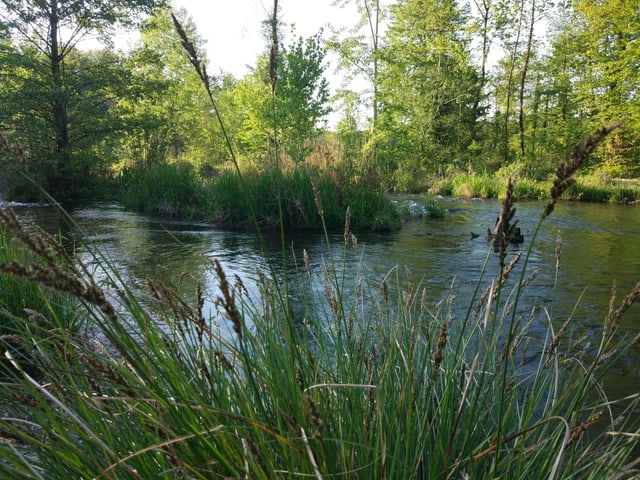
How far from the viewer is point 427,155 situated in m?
29.8

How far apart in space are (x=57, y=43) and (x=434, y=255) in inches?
773

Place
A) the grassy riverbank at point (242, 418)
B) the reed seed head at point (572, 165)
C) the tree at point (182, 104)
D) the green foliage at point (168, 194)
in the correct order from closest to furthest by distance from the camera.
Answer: the reed seed head at point (572, 165)
the grassy riverbank at point (242, 418)
the green foliage at point (168, 194)
the tree at point (182, 104)

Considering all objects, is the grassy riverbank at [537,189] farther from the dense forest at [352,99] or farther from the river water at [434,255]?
the river water at [434,255]

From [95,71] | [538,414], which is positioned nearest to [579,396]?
[538,414]

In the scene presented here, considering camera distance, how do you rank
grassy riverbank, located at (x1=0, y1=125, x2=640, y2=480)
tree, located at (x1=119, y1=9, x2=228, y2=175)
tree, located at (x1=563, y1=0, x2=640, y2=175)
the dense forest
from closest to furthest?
grassy riverbank, located at (x1=0, y1=125, x2=640, y2=480) → the dense forest → tree, located at (x1=563, y1=0, x2=640, y2=175) → tree, located at (x1=119, y1=9, x2=228, y2=175)

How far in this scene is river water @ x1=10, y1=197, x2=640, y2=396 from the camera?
4945mm

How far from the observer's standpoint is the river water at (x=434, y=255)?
195 inches

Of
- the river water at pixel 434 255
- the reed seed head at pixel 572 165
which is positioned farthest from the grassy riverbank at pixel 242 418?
the river water at pixel 434 255

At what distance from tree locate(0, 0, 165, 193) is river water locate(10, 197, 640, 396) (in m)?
6.18

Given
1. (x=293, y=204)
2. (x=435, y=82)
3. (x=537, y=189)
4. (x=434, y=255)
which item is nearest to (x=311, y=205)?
(x=293, y=204)

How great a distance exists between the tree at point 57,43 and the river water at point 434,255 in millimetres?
6185

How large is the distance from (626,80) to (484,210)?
61.6ft

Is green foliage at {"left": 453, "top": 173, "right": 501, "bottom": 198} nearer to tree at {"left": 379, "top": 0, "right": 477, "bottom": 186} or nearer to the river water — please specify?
tree at {"left": 379, "top": 0, "right": 477, "bottom": 186}

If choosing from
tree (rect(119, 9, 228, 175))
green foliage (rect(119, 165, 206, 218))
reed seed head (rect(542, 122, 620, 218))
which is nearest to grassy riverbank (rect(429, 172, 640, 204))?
green foliage (rect(119, 165, 206, 218))
